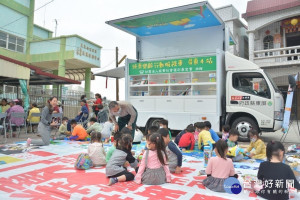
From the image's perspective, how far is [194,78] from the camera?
319 inches

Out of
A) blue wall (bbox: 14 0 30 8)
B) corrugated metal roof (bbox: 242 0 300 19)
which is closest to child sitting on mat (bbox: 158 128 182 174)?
corrugated metal roof (bbox: 242 0 300 19)

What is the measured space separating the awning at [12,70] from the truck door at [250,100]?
331 inches

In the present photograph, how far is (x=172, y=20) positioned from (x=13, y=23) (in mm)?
12701

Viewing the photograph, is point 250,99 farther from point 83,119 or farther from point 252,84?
point 83,119

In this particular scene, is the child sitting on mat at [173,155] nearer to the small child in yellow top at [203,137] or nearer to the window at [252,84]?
the small child in yellow top at [203,137]

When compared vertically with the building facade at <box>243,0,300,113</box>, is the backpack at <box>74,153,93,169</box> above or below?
below

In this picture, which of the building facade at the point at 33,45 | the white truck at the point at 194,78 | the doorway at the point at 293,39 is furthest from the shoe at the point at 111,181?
the doorway at the point at 293,39

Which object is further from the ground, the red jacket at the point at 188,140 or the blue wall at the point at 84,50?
the blue wall at the point at 84,50

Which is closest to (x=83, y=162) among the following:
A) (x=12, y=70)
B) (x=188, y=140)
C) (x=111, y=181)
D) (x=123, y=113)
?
(x=111, y=181)

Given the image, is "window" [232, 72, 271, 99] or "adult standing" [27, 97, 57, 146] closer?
"adult standing" [27, 97, 57, 146]

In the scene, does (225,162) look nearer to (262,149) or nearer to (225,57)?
(262,149)

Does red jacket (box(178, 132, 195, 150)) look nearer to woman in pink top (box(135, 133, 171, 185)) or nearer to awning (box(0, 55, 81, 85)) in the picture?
woman in pink top (box(135, 133, 171, 185))

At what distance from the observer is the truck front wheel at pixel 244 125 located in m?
7.27

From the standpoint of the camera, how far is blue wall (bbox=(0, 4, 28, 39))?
14.6m
